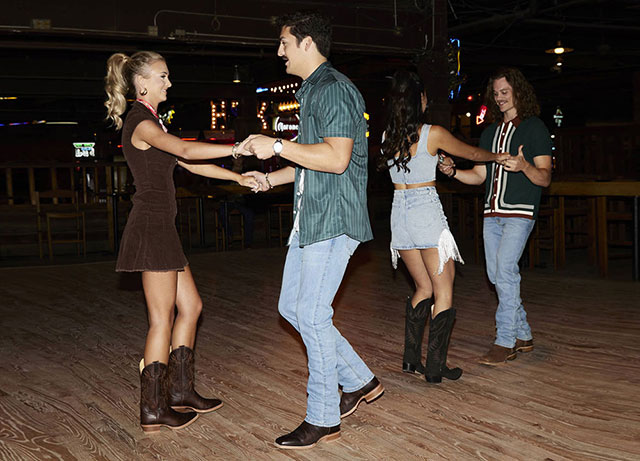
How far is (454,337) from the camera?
15.1ft

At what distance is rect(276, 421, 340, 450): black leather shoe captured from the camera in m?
2.75

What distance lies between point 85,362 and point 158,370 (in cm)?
148

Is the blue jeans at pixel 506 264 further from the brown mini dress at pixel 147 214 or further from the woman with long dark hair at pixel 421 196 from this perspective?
the brown mini dress at pixel 147 214

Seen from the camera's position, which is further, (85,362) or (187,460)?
(85,362)

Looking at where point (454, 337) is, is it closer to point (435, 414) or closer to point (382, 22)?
point (435, 414)

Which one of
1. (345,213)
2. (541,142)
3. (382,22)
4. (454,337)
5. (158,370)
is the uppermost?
(382,22)

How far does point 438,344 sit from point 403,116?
1154 mm

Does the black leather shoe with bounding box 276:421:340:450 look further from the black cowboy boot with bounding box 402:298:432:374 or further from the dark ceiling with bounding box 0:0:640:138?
the dark ceiling with bounding box 0:0:640:138

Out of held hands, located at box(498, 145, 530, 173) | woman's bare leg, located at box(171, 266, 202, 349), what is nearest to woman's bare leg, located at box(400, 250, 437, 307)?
held hands, located at box(498, 145, 530, 173)

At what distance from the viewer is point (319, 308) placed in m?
2.68

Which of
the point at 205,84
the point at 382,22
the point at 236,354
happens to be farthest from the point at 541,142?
the point at 205,84

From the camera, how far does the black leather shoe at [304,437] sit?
2.75 metres

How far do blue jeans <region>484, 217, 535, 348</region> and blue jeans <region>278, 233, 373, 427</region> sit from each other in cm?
141

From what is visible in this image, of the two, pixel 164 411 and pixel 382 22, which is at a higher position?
pixel 382 22
